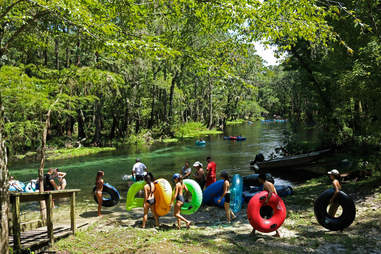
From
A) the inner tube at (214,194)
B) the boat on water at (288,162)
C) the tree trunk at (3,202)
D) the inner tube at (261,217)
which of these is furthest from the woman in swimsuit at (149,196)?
the boat on water at (288,162)

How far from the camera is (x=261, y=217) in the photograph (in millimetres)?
7734

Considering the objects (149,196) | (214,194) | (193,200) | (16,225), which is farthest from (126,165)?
(16,225)

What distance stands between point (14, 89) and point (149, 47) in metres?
13.0

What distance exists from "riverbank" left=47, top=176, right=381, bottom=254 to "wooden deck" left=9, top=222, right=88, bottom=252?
238 millimetres

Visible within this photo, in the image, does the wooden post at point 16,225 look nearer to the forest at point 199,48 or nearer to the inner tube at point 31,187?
the forest at point 199,48

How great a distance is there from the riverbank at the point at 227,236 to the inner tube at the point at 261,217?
31cm

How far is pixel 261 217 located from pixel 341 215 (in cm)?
212

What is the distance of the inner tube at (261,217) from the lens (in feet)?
24.7

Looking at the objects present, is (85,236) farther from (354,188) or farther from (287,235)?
(354,188)

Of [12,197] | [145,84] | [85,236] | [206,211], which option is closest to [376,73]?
[206,211]

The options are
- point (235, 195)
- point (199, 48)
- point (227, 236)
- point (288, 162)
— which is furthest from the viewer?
point (288, 162)

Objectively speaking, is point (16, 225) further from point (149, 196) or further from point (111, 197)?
point (111, 197)

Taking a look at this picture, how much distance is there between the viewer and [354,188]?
11.4m

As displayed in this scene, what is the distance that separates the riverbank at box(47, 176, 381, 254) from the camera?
6.63m
